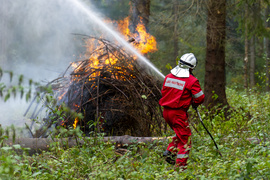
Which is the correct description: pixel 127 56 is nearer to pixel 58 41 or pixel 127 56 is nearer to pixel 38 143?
pixel 38 143

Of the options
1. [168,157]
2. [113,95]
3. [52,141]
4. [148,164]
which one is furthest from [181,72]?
[52,141]

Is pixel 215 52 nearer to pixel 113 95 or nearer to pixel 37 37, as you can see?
pixel 113 95

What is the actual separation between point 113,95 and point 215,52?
3.53 m

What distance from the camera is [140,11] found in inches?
381

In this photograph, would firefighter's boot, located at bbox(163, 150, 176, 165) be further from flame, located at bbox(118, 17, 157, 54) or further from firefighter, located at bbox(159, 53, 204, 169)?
flame, located at bbox(118, 17, 157, 54)

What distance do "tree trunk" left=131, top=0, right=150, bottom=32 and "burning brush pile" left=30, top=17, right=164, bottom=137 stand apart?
2.77m

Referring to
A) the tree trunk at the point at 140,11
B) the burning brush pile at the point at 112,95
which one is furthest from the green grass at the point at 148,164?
the tree trunk at the point at 140,11

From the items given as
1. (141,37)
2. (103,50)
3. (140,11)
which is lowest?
(103,50)

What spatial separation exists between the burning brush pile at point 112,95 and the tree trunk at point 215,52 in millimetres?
2283

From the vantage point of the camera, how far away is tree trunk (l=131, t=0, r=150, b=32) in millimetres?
9555

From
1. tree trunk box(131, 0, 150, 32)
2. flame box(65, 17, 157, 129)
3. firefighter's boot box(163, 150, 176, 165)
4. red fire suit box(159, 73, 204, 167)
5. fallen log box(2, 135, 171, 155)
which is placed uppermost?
tree trunk box(131, 0, 150, 32)

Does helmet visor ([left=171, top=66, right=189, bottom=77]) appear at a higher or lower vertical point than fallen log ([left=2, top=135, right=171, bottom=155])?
higher

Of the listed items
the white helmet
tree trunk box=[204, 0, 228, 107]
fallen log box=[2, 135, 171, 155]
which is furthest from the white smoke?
the white helmet

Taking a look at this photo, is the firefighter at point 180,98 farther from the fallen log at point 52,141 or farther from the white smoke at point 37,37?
the white smoke at point 37,37
